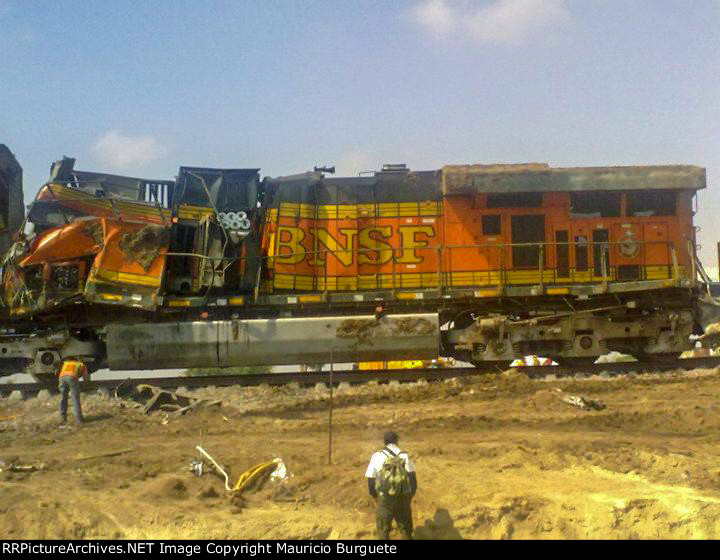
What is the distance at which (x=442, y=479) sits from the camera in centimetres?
735

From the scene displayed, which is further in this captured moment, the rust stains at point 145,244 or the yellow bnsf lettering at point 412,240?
the yellow bnsf lettering at point 412,240

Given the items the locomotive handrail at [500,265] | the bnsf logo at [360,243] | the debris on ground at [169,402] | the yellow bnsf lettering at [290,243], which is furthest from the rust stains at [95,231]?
the bnsf logo at [360,243]

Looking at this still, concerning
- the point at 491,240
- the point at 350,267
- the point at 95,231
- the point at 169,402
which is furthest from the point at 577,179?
the point at 95,231

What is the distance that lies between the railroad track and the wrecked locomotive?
0.30 metres

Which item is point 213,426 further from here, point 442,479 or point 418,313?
point 418,313

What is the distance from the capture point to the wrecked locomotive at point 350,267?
12.3 metres

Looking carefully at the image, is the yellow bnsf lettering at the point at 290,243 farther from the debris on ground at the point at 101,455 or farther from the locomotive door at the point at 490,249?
the debris on ground at the point at 101,455

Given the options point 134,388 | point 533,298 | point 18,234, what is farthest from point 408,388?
point 18,234

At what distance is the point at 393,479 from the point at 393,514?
38 cm

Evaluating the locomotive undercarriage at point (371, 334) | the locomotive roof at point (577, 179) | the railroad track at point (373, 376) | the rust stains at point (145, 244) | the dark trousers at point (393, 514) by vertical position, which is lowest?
the dark trousers at point (393, 514)

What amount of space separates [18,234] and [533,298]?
9.97 meters

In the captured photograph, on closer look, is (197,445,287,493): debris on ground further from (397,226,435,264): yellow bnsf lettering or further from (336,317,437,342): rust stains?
(397,226,435,264): yellow bnsf lettering

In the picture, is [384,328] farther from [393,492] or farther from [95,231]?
[393,492]

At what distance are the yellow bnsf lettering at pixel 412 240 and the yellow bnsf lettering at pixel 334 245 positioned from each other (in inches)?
38.7
